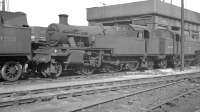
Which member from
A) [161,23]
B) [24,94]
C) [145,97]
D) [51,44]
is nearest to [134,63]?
[51,44]

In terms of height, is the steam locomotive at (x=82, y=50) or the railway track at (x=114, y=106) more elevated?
the steam locomotive at (x=82, y=50)

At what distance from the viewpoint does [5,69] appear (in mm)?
10812

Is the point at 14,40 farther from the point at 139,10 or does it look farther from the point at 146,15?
the point at 139,10

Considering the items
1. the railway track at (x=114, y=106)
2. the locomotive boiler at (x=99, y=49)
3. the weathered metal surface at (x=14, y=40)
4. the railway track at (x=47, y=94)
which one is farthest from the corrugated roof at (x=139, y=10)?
the railway track at (x=114, y=106)

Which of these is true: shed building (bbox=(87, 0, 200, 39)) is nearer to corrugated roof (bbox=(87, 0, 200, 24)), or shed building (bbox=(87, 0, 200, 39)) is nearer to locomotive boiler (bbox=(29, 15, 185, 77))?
corrugated roof (bbox=(87, 0, 200, 24))

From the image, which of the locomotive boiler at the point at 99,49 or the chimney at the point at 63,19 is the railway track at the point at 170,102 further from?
the chimney at the point at 63,19

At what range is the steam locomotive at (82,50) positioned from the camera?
36.6 feet

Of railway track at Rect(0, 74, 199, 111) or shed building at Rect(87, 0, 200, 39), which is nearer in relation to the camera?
railway track at Rect(0, 74, 199, 111)

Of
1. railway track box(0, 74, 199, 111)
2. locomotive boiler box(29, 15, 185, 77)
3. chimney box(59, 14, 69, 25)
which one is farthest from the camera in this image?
chimney box(59, 14, 69, 25)

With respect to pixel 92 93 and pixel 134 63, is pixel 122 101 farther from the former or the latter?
pixel 134 63

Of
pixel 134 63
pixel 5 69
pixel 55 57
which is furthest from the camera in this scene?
pixel 134 63

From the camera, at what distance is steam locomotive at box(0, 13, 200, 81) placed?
11148mm

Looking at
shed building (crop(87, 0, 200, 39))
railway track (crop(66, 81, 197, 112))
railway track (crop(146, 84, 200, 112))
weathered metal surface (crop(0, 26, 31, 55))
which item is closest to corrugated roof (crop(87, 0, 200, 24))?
shed building (crop(87, 0, 200, 39))

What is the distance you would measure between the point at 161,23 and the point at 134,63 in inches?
610
